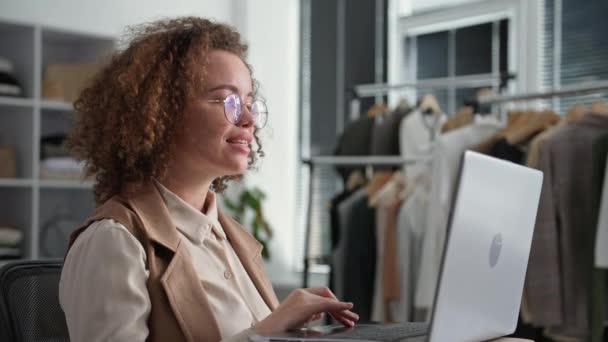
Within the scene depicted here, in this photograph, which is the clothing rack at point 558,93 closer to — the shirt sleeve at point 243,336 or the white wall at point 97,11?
the white wall at point 97,11

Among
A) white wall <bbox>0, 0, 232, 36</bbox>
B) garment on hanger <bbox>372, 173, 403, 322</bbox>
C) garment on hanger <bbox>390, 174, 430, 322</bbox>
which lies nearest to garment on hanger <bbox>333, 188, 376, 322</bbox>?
garment on hanger <bbox>372, 173, 403, 322</bbox>

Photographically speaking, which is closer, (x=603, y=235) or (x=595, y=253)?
(x=603, y=235)

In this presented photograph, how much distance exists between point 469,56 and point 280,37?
4.38 ft

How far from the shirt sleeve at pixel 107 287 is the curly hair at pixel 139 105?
152 millimetres

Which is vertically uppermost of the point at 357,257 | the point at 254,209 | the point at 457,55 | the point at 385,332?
the point at 457,55

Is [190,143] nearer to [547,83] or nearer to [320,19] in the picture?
[547,83]

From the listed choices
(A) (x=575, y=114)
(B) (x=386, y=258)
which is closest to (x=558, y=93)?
(A) (x=575, y=114)

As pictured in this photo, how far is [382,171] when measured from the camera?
4109 millimetres

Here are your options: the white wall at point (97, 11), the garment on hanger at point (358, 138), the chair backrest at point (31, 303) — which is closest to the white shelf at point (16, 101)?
the white wall at point (97, 11)

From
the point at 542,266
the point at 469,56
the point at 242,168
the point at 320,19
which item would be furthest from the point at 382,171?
the point at 242,168

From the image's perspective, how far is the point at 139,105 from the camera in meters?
1.41

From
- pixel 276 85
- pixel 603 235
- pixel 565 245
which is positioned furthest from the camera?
pixel 276 85

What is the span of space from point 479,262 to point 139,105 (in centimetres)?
62

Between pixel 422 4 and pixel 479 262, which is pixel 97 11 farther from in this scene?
pixel 479 262
